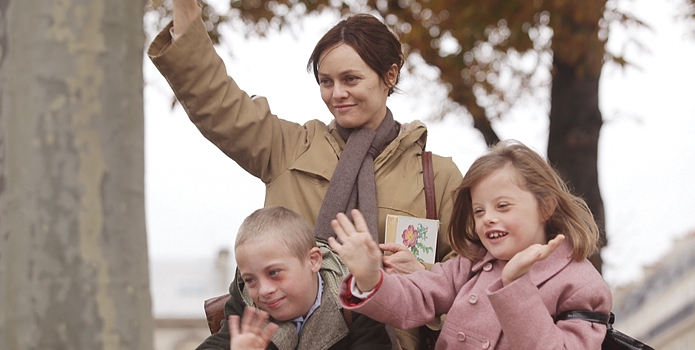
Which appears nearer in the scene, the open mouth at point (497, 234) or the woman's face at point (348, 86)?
the open mouth at point (497, 234)

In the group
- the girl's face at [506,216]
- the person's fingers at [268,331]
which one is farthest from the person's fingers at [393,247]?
the person's fingers at [268,331]

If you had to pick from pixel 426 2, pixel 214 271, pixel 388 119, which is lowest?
pixel 214 271

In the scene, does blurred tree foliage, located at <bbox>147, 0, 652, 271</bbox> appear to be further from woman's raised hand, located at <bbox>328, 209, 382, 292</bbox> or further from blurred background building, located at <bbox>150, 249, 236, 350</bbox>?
blurred background building, located at <bbox>150, 249, 236, 350</bbox>

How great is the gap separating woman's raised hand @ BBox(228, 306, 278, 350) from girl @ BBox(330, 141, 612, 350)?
0.84ft

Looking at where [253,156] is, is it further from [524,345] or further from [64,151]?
[64,151]

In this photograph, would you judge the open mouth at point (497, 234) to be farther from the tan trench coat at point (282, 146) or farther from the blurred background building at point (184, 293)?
the blurred background building at point (184, 293)

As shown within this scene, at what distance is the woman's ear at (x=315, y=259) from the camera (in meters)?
3.05

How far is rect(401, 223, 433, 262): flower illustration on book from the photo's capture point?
10.9 feet

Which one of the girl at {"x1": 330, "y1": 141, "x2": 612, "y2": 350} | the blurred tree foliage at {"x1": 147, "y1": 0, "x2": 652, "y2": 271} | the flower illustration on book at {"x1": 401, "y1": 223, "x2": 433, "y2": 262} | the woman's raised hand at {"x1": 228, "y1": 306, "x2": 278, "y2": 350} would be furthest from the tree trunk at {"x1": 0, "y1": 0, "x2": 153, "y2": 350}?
the blurred tree foliage at {"x1": 147, "y1": 0, "x2": 652, "y2": 271}

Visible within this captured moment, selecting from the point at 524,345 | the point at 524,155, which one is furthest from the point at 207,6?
the point at 524,345

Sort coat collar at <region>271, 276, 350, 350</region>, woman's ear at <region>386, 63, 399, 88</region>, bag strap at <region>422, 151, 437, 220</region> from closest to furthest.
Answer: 1. coat collar at <region>271, 276, 350, 350</region>
2. bag strap at <region>422, 151, 437, 220</region>
3. woman's ear at <region>386, 63, 399, 88</region>

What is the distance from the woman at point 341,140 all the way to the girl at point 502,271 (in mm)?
231

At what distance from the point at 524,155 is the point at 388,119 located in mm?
733

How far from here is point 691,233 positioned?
66.3 feet
